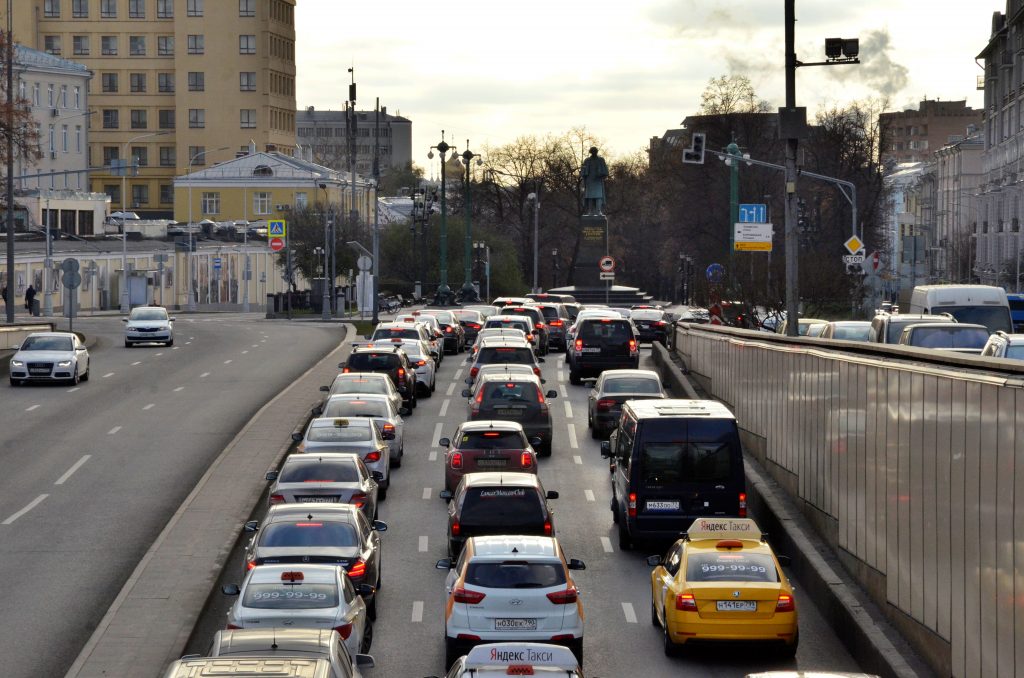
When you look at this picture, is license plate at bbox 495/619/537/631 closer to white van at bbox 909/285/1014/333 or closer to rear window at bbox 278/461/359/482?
rear window at bbox 278/461/359/482

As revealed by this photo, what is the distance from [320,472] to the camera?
22.8m

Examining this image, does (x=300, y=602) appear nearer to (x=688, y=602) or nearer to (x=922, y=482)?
(x=688, y=602)

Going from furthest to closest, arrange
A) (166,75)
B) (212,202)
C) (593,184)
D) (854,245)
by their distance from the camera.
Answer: (166,75)
(212,202)
(593,184)
(854,245)

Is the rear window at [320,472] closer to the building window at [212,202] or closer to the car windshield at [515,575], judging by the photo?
the car windshield at [515,575]

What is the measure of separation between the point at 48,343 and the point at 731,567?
31.6 m

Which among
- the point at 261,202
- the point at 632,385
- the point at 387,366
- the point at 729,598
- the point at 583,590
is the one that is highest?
the point at 261,202

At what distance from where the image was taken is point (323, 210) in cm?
10638

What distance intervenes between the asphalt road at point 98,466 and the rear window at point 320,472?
2537 mm

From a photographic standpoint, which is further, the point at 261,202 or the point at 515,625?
the point at 261,202

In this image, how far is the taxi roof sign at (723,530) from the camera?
1773 centimetres

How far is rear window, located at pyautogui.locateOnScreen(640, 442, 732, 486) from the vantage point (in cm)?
2203

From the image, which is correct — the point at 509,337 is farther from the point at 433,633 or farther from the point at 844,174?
the point at 844,174

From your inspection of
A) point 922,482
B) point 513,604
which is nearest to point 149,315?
point 513,604

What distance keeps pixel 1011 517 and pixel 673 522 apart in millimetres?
9287
